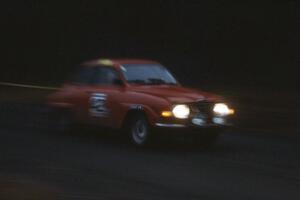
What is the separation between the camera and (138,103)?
13.5 metres

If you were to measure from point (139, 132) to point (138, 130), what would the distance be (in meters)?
0.04

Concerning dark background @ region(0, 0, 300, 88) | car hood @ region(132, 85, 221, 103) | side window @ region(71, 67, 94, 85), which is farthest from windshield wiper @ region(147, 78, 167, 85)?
dark background @ region(0, 0, 300, 88)

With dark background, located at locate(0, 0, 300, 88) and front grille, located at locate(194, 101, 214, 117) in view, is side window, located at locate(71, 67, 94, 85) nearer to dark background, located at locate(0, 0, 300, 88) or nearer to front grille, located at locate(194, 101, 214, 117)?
front grille, located at locate(194, 101, 214, 117)

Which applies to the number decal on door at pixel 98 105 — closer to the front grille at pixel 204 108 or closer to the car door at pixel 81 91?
the car door at pixel 81 91

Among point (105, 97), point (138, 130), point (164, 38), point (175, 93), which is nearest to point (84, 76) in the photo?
point (105, 97)

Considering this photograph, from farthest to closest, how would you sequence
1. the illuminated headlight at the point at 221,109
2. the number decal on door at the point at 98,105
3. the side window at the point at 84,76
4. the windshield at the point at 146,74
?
the side window at the point at 84,76 → the windshield at the point at 146,74 → the number decal on door at the point at 98,105 → the illuminated headlight at the point at 221,109

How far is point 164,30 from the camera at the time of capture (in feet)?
102

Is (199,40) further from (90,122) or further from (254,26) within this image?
(90,122)

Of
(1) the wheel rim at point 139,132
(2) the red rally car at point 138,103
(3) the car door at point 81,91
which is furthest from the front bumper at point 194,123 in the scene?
(3) the car door at point 81,91

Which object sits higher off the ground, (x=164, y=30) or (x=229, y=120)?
(x=164, y=30)

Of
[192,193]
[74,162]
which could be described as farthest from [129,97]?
[192,193]

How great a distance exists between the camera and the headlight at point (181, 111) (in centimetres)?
1310

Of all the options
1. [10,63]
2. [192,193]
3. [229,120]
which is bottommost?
[192,193]

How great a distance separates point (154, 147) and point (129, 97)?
969mm
